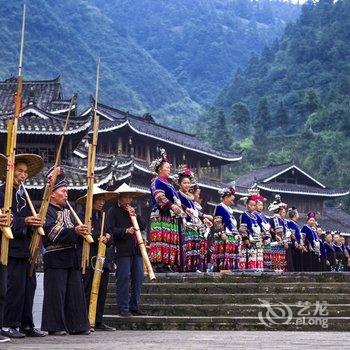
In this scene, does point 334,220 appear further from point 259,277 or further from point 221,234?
point 259,277

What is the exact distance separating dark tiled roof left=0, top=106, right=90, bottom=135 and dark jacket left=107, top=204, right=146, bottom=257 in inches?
539

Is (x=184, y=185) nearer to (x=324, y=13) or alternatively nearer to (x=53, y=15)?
(x=324, y=13)

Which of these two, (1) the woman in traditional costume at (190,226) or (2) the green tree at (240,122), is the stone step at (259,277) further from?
(2) the green tree at (240,122)

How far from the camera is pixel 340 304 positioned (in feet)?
36.2

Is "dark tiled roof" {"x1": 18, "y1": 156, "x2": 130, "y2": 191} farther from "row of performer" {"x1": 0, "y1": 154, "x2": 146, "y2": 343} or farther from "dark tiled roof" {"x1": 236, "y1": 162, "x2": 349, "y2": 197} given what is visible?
"dark tiled roof" {"x1": 236, "y1": 162, "x2": 349, "y2": 197}

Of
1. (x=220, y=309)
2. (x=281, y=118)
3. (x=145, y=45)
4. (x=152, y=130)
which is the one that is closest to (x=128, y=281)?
(x=220, y=309)

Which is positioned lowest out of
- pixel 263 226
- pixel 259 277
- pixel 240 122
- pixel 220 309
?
pixel 220 309

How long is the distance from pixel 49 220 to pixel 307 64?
308 feet

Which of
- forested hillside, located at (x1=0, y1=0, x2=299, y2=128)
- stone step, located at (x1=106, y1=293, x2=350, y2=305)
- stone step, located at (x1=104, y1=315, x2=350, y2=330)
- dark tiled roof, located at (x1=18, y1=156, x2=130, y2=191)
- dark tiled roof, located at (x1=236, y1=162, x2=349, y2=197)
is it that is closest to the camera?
stone step, located at (x1=104, y1=315, x2=350, y2=330)

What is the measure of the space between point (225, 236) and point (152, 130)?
88.9 ft

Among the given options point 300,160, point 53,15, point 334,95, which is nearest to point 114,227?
point 300,160

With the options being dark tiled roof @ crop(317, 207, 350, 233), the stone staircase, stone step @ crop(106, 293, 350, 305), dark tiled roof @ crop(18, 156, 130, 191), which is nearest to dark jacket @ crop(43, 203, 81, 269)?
the stone staircase

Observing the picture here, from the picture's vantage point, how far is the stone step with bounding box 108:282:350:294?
1180cm

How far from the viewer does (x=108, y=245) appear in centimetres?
1042
